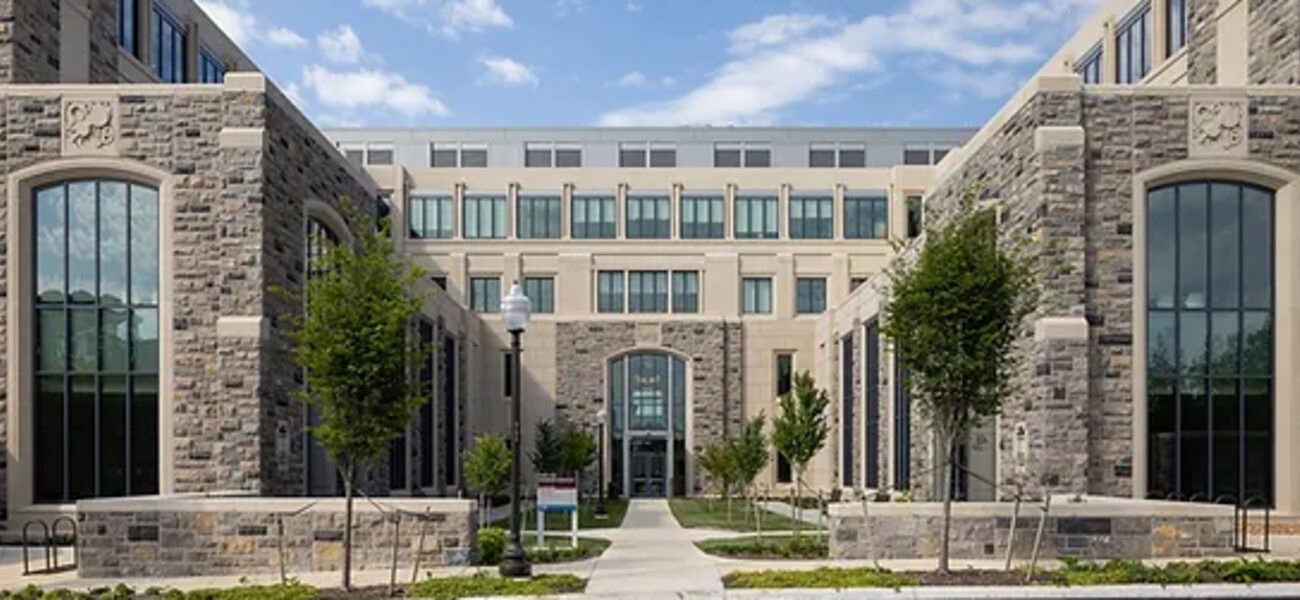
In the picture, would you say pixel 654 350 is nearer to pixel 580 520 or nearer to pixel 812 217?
pixel 812 217

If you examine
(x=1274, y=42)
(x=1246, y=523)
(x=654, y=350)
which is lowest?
(x=1246, y=523)

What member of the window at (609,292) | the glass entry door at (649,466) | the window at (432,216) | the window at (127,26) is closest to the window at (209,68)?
the window at (127,26)

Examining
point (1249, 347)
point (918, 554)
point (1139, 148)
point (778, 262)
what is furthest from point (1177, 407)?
point (778, 262)

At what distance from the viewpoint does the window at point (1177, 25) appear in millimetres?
Result: 28125

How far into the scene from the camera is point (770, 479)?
46.3 metres

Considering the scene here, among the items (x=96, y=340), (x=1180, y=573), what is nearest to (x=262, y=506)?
(x=96, y=340)

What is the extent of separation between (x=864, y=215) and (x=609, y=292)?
11625 mm

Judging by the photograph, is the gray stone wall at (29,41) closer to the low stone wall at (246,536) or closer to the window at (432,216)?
the low stone wall at (246,536)

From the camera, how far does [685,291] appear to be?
50000 millimetres

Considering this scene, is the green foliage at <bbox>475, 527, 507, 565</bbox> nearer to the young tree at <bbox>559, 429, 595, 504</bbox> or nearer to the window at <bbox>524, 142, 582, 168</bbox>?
the young tree at <bbox>559, 429, 595, 504</bbox>

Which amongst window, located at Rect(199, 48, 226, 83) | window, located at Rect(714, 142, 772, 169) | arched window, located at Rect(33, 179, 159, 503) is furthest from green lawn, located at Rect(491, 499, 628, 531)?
window, located at Rect(714, 142, 772, 169)

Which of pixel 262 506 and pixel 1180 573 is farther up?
pixel 262 506

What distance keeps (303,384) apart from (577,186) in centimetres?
3050

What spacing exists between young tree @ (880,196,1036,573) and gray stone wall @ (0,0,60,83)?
16.7m
